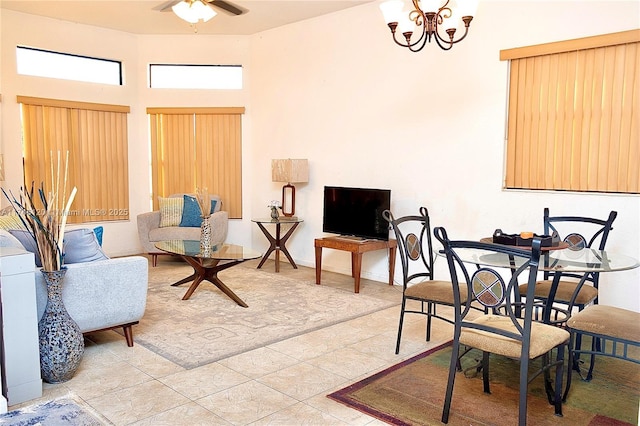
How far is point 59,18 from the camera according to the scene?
6.45 m

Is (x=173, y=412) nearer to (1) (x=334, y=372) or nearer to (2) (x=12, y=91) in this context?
(1) (x=334, y=372)

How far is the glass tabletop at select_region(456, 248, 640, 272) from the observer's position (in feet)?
8.61

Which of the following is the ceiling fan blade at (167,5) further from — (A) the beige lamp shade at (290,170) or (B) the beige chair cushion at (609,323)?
(B) the beige chair cushion at (609,323)

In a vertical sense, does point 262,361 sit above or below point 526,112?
below

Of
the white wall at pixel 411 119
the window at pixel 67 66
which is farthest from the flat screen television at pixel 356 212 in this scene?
the window at pixel 67 66

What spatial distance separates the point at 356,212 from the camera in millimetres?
5566

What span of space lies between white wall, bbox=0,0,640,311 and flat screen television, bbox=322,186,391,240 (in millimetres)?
309

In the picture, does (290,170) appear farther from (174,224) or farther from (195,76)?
(195,76)

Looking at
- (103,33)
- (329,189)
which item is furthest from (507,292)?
(103,33)

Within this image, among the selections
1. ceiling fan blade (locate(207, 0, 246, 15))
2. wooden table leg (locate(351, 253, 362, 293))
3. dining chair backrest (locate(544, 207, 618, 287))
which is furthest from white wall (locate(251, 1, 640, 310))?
ceiling fan blade (locate(207, 0, 246, 15))

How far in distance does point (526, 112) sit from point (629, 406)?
2662 mm

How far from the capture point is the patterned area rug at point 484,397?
2555 mm

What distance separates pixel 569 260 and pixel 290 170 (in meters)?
3.89

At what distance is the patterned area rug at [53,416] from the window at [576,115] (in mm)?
3841
